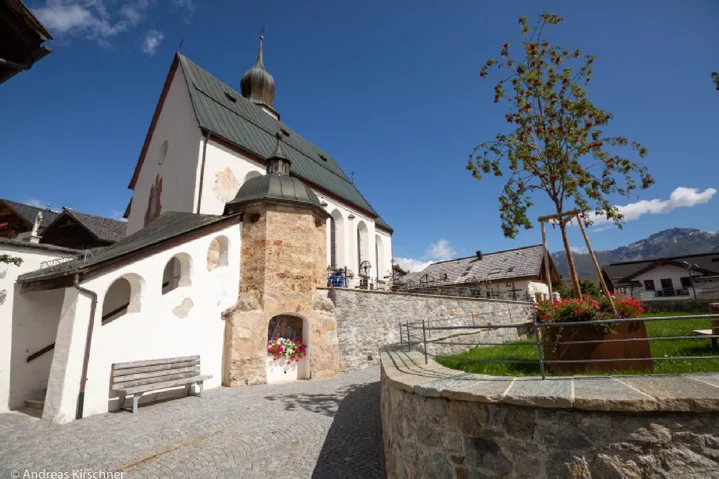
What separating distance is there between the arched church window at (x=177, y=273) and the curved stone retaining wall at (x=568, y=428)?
7.78 metres

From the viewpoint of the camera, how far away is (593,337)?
4.08 metres

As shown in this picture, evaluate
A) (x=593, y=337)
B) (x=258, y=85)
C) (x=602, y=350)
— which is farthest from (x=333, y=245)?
(x=602, y=350)

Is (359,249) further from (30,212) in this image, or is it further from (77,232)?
(30,212)

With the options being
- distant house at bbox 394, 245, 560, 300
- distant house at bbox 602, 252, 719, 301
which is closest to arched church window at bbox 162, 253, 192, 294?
distant house at bbox 394, 245, 560, 300

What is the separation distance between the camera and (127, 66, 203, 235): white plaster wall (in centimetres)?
1330

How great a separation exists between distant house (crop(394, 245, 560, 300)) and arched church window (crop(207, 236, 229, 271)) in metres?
14.6

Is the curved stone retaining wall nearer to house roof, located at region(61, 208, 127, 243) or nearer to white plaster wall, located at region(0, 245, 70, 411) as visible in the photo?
white plaster wall, located at region(0, 245, 70, 411)

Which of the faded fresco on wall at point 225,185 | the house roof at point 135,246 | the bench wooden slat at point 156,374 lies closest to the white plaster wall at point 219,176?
the faded fresco on wall at point 225,185

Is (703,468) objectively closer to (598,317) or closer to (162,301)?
(598,317)

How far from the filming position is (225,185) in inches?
539

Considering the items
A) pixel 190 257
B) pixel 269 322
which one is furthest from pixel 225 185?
pixel 269 322

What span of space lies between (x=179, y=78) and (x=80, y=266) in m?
12.9

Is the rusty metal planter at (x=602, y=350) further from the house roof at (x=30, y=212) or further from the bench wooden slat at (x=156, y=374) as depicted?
the house roof at (x=30, y=212)

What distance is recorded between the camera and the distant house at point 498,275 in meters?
25.0
